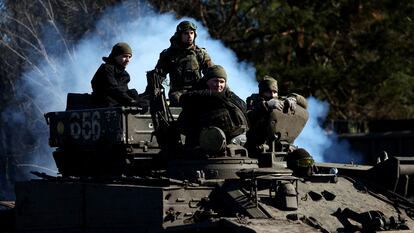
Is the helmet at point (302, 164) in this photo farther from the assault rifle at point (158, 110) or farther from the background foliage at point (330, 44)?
the background foliage at point (330, 44)

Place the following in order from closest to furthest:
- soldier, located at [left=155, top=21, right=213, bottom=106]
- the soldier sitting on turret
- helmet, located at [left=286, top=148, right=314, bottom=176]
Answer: helmet, located at [left=286, top=148, right=314, bottom=176] < the soldier sitting on turret < soldier, located at [left=155, top=21, right=213, bottom=106]

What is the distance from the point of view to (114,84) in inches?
604

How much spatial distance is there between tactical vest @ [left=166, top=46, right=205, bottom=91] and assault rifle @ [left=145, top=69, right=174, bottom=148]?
5.83ft

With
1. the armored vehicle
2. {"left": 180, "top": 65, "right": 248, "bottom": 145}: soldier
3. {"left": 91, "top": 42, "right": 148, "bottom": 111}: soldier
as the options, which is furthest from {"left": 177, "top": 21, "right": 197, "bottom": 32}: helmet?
{"left": 180, "top": 65, "right": 248, "bottom": 145}: soldier

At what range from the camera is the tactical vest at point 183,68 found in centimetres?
1650

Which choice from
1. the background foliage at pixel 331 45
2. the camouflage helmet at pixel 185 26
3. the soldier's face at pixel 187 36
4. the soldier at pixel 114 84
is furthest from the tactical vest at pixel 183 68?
the background foliage at pixel 331 45

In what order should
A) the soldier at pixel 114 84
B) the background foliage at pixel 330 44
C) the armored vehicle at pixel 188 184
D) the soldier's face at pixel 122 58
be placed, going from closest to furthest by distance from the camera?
1. the armored vehicle at pixel 188 184
2. the soldier at pixel 114 84
3. the soldier's face at pixel 122 58
4. the background foliage at pixel 330 44

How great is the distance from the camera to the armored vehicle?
12625 mm

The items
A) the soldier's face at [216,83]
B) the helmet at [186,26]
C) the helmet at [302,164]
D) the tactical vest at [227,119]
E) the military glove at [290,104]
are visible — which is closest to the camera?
the tactical vest at [227,119]

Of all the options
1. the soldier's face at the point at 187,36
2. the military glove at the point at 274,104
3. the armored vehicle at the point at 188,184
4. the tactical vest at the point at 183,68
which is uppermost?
the soldier's face at the point at 187,36

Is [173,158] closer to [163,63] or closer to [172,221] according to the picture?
[172,221]

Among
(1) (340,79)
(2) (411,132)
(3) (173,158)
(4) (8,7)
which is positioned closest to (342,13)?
(1) (340,79)

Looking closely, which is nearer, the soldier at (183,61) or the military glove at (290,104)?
the military glove at (290,104)

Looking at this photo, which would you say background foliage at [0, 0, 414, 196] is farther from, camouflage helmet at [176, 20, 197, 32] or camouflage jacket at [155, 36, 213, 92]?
camouflage helmet at [176, 20, 197, 32]
